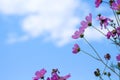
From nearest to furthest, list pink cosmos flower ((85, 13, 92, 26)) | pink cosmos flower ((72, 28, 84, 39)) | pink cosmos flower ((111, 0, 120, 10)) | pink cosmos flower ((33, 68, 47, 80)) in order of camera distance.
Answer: pink cosmos flower ((33, 68, 47, 80)) → pink cosmos flower ((111, 0, 120, 10)) → pink cosmos flower ((72, 28, 84, 39)) → pink cosmos flower ((85, 13, 92, 26))

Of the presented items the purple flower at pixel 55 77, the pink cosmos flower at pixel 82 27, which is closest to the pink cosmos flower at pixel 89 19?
the pink cosmos flower at pixel 82 27

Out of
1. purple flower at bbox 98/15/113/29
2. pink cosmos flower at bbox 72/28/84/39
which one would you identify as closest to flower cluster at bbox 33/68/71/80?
pink cosmos flower at bbox 72/28/84/39

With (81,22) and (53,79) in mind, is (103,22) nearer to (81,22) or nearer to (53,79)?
(81,22)

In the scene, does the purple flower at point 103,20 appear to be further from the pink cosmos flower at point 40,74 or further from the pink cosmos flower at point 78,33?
the pink cosmos flower at point 40,74

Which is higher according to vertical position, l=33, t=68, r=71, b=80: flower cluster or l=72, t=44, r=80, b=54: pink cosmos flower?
l=72, t=44, r=80, b=54: pink cosmos flower

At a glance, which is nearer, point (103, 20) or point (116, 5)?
point (116, 5)

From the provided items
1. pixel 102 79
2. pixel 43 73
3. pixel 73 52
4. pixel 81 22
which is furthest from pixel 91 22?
pixel 43 73

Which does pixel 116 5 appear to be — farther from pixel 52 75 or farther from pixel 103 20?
pixel 52 75

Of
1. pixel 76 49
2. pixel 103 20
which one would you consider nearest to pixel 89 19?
pixel 103 20

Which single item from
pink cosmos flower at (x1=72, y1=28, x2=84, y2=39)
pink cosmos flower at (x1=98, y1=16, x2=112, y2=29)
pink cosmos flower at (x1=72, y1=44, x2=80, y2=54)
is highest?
pink cosmos flower at (x1=98, y1=16, x2=112, y2=29)

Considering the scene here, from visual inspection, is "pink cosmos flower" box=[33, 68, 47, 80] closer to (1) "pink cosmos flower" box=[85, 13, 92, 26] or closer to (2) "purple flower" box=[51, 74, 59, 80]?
(2) "purple flower" box=[51, 74, 59, 80]

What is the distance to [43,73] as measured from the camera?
2.84 m


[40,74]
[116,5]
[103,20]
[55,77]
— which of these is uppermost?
[103,20]

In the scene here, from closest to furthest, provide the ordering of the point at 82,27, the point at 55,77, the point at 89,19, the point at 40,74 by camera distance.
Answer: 1. the point at 55,77
2. the point at 40,74
3. the point at 82,27
4. the point at 89,19
